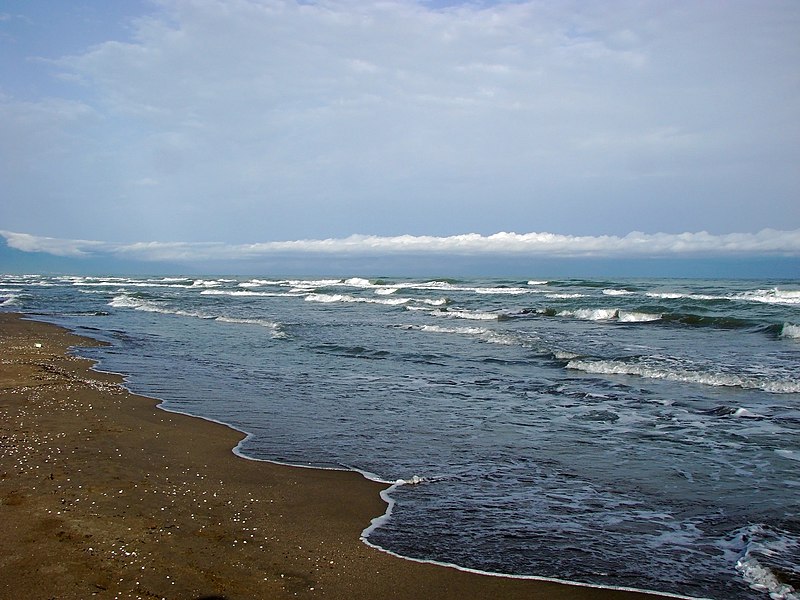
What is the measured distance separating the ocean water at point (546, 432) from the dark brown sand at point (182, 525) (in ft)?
1.04

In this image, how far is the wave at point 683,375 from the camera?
10805mm

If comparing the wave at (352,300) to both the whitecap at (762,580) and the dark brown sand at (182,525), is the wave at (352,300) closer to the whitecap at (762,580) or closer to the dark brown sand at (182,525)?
the dark brown sand at (182,525)

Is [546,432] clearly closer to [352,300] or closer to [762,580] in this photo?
[762,580]

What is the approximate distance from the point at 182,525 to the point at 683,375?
33.5 ft

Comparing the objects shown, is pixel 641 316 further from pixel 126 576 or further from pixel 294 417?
pixel 126 576

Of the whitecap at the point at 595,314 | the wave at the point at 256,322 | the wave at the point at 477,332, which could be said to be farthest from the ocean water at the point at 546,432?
the whitecap at the point at 595,314

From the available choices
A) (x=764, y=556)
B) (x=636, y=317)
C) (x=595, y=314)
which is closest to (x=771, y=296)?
(x=636, y=317)

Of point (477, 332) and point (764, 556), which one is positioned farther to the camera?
point (477, 332)

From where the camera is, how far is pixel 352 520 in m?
4.96

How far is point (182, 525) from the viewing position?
4.55 meters

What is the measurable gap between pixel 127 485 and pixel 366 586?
2.71 meters

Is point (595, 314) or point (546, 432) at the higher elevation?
point (595, 314)

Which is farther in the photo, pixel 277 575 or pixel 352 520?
pixel 352 520

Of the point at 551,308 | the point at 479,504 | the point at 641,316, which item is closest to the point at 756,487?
the point at 479,504
